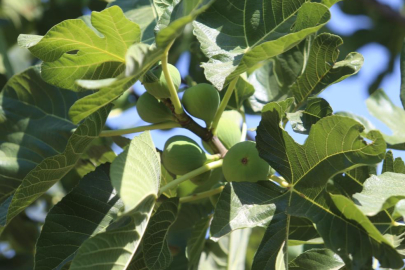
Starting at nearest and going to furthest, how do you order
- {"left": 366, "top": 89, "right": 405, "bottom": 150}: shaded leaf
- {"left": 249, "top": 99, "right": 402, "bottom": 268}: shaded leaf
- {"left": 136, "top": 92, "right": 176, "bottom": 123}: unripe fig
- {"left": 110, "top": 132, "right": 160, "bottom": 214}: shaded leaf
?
{"left": 110, "top": 132, "right": 160, "bottom": 214}: shaded leaf, {"left": 249, "top": 99, "right": 402, "bottom": 268}: shaded leaf, {"left": 136, "top": 92, "right": 176, "bottom": 123}: unripe fig, {"left": 366, "top": 89, "right": 405, "bottom": 150}: shaded leaf

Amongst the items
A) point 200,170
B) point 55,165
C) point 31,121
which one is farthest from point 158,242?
point 31,121

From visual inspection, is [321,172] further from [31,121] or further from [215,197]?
[31,121]

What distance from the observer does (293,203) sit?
3.87 feet

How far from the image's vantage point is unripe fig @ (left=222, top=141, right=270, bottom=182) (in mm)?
1209

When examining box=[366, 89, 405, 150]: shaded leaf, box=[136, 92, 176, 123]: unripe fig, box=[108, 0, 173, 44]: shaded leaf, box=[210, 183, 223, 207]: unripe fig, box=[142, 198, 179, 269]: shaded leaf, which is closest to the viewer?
box=[142, 198, 179, 269]: shaded leaf

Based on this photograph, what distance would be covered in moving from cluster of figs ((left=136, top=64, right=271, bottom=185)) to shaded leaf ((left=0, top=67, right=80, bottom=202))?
41 centimetres

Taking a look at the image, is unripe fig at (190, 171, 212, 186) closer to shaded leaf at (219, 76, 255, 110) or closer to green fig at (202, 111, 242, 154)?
green fig at (202, 111, 242, 154)

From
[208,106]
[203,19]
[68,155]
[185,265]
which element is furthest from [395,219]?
[185,265]

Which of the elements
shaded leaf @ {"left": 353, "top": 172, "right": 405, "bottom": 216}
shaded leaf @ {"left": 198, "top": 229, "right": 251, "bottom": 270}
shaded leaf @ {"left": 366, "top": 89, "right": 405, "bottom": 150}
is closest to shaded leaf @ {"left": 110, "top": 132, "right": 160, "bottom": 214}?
shaded leaf @ {"left": 353, "top": 172, "right": 405, "bottom": 216}

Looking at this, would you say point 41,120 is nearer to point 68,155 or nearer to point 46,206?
point 68,155

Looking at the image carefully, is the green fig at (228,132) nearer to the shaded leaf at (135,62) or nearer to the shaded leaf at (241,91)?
the shaded leaf at (241,91)

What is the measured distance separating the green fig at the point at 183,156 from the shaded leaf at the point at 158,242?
10cm

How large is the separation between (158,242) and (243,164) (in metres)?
0.26

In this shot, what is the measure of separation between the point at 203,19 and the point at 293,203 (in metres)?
0.47
